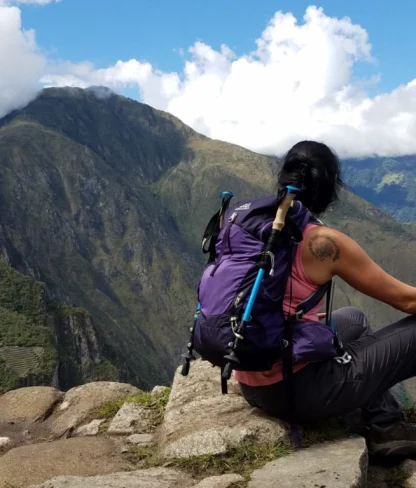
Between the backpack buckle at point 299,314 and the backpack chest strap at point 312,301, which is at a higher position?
the backpack chest strap at point 312,301

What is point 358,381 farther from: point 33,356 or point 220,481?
point 33,356

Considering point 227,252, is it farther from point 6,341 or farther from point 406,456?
point 6,341

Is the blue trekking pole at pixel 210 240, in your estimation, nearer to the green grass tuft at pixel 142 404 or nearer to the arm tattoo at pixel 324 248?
the arm tattoo at pixel 324 248

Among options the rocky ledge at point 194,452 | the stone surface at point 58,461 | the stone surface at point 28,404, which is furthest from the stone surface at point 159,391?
the stone surface at point 28,404

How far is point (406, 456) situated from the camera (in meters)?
7.02

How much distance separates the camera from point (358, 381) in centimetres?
671

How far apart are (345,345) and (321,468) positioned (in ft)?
5.32

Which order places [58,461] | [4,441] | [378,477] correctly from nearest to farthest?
[378,477] < [58,461] < [4,441]

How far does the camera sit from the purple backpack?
6.10 m

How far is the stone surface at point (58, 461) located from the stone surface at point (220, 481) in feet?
5.10

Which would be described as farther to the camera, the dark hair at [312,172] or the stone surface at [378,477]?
the stone surface at [378,477]

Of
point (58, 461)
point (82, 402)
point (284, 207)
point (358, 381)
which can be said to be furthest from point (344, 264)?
point (82, 402)

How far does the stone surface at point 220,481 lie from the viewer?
19.7 ft

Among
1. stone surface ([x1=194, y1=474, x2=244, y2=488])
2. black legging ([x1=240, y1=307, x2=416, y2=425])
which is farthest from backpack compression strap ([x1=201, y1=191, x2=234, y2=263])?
stone surface ([x1=194, y1=474, x2=244, y2=488])
